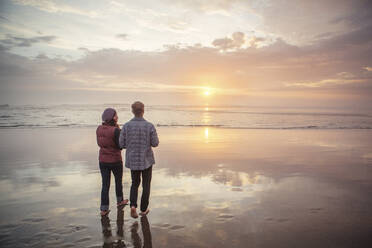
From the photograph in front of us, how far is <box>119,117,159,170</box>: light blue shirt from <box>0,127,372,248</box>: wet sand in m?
1.21

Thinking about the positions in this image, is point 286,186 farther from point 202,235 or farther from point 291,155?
point 291,155

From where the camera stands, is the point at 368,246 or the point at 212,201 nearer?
the point at 368,246

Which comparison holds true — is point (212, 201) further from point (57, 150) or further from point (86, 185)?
point (57, 150)

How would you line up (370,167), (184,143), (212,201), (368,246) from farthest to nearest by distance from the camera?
(184,143), (370,167), (212,201), (368,246)

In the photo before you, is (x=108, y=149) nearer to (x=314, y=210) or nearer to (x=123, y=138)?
(x=123, y=138)

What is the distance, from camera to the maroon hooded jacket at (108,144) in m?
4.80

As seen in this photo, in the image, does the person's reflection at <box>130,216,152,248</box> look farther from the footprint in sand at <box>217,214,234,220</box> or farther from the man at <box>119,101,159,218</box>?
the footprint in sand at <box>217,214,234,220</box>

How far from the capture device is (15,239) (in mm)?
3943

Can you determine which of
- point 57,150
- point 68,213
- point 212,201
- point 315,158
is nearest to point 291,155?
point 315,158

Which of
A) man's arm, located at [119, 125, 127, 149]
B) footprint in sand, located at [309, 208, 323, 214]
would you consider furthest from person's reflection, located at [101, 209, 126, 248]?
footprint in sand, located at [309, 208, 323, 214]

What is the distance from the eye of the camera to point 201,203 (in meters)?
5.52

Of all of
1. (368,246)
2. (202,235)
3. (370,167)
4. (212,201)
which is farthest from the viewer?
(370,167)

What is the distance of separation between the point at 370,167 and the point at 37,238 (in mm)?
10944

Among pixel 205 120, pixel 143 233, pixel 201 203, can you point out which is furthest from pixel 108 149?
pixel 205 120
